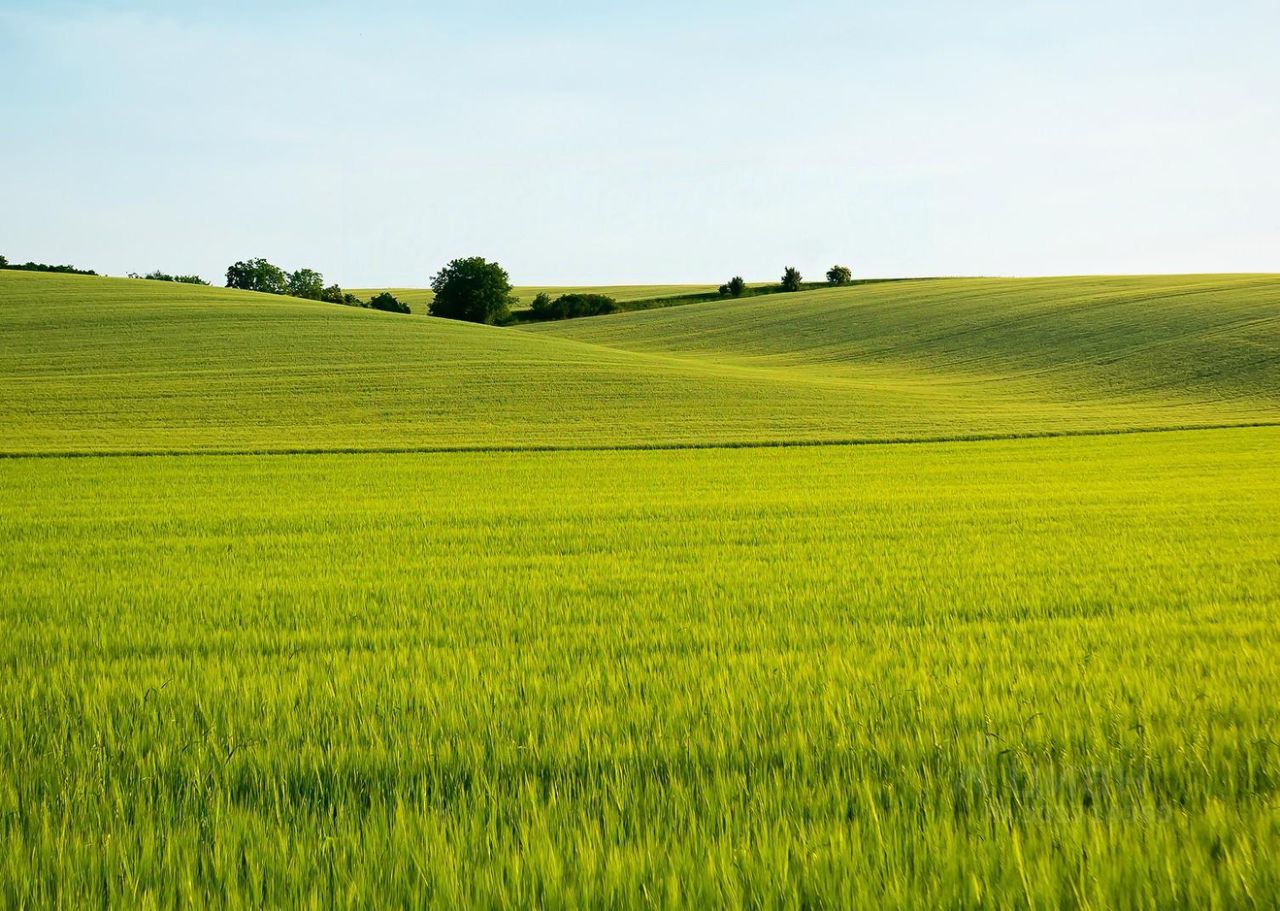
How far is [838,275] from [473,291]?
4406cm

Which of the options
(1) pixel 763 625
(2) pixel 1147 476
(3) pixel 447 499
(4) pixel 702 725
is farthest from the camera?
(2) pixel 1147 476

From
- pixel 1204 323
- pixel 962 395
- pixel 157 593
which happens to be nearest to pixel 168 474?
pixel 157 593

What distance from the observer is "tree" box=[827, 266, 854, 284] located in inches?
4414

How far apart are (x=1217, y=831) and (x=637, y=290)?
4903 inches

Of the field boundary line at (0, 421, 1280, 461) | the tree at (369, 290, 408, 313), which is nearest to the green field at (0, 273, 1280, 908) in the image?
the field boundary line at (0, 421, 1280, 461)

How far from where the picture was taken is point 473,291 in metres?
87.3

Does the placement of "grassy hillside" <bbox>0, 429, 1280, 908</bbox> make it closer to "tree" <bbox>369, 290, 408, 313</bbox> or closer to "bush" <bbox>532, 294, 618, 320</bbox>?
"bush" <bbox>532, 294, 618, 320</bbox>

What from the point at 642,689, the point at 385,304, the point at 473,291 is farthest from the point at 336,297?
the point at 642,689

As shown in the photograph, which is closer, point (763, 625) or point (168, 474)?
point (763, 625)

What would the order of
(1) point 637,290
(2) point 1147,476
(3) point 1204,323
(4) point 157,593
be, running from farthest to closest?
(1) point 637,290
(3) point 1204,323
(2) point 1147,476
(4) point 157,593

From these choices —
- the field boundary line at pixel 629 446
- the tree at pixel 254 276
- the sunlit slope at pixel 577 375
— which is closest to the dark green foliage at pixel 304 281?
the tree at pixel 254 276

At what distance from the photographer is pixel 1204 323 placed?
5578 centimetres

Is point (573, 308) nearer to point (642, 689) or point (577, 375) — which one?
point (577, 375)

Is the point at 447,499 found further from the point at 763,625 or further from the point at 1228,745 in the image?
the point at 1228,745
